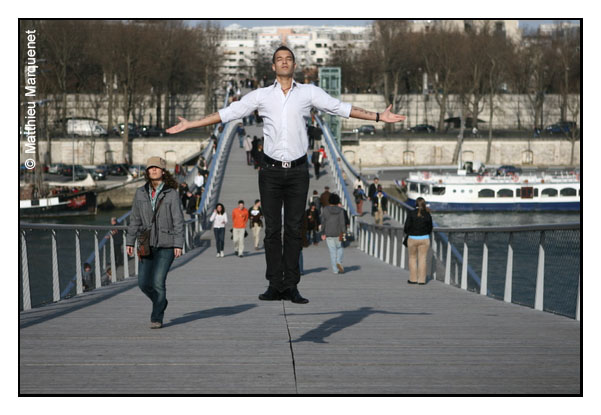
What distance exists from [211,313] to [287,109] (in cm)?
254

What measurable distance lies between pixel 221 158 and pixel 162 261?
133 feet

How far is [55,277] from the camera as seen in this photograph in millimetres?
10922

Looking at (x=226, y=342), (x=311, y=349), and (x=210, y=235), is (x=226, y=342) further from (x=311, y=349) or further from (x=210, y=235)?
(x=210, y=235)

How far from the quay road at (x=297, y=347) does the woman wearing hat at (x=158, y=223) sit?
1.11 ft

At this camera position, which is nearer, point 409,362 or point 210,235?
point 409,362

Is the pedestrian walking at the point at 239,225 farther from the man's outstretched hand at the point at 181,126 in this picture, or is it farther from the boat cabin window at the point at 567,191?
the boat cabin window at the point at 567,191

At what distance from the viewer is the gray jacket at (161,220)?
26.2 ft

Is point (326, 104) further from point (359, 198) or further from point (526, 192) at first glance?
point (526, 192)

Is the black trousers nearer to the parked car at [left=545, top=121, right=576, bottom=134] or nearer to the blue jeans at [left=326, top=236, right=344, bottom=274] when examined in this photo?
the blue jeans at [left=326, top=236, right=344, bottom=274]

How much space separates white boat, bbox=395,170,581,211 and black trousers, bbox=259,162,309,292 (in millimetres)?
54813

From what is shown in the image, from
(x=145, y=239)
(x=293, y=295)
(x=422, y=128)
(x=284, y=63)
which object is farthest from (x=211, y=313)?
(x=422, y=128)

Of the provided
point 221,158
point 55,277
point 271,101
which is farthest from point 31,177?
point 271,101

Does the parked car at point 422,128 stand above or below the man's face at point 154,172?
above

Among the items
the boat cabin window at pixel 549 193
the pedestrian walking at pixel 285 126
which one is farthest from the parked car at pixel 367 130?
the pedestrian walking at pixel 285 126
